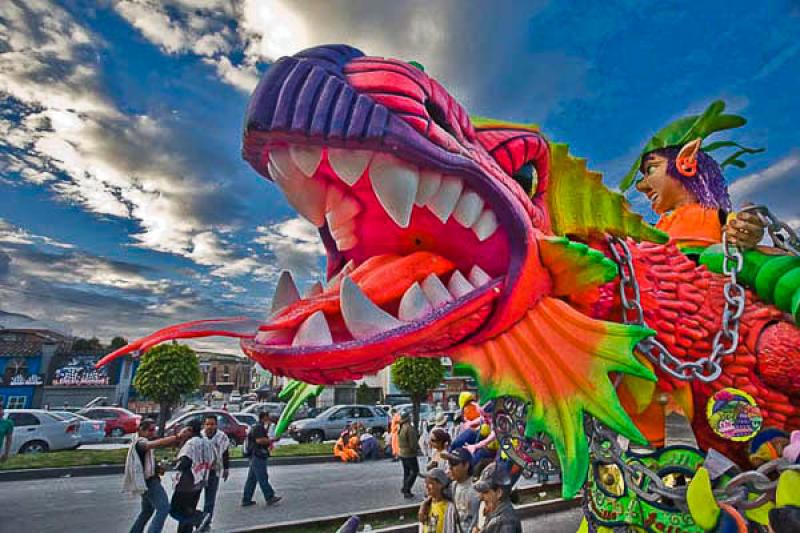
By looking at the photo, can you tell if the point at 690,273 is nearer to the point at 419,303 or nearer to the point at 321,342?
the point at 419,303

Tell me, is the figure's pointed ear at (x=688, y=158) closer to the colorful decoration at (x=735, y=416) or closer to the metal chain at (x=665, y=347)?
the metal chain at (x=665, y=347)

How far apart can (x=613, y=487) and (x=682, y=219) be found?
4.60ft

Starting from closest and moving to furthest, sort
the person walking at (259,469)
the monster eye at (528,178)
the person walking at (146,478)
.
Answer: the monster eye at (528,178)
the person walking at (146,478)
the person walking at (259,469)

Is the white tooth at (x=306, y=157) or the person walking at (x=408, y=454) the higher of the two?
the white tooth at (x=306, y=157)

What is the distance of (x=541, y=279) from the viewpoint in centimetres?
176

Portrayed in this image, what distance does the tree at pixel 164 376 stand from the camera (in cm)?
1588

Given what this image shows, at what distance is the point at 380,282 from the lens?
170 centimetres

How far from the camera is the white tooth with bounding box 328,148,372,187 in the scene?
1.44m

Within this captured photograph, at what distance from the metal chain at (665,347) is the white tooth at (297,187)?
1.16 metres

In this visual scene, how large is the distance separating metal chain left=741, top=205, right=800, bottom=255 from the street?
4436 millimetres

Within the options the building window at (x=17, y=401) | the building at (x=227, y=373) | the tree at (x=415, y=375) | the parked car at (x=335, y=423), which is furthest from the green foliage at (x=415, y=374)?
the building at (x=227, y=373)

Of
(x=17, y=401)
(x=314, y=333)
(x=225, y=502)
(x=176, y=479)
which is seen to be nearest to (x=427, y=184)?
(x=314, y=333)

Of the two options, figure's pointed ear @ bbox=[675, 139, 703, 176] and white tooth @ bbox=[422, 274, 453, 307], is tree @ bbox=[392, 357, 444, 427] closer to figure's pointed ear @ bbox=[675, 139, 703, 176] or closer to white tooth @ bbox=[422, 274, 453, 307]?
figure's pointed ear @ bbox=[675, 139, 703, 176]

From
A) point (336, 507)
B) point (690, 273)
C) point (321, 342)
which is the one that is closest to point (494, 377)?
point (321, 342)
